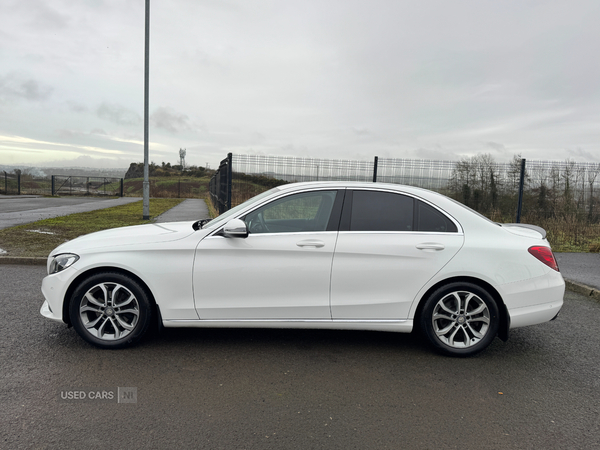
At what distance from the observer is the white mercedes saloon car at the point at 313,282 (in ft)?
12.9

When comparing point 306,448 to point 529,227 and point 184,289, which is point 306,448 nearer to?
point 184,289

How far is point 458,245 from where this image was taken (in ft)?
13.1

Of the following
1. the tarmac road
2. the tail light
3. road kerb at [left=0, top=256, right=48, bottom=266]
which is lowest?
the tarmac road

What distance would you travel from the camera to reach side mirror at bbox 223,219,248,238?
12.7 feet

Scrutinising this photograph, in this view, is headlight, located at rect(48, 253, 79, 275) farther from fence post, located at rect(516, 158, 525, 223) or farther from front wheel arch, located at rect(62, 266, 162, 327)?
fence post, located at rect(516, 158, 525, 223)

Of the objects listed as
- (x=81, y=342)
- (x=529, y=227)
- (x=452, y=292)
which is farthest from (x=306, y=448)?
(x=529, y=227)

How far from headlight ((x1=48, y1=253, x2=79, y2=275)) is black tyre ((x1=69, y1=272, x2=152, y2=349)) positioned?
0.22 meters

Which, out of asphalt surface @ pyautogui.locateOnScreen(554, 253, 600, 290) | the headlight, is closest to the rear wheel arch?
the headlight

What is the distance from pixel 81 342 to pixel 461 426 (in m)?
3.38

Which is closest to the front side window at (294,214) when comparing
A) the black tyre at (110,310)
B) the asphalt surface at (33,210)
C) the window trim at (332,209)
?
the window trim at (332,209)

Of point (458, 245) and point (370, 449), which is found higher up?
point (458, 245)

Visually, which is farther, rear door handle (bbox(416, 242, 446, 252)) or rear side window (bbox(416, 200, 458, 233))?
rear side window (bbox(416, 200, 458, 233))

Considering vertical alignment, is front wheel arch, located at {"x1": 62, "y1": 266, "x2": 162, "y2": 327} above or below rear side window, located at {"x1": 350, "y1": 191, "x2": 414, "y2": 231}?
below

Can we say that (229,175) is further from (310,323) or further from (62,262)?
(310,323)
